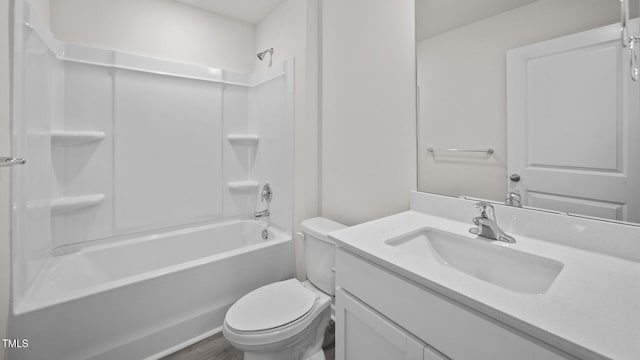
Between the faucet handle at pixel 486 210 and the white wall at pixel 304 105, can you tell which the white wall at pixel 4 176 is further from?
the faucet handle at pixel 486 210

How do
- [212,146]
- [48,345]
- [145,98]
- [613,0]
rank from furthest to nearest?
[212,146]
[145,98]
[48,345]
[613,0]

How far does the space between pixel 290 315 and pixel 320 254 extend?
44 centimetres

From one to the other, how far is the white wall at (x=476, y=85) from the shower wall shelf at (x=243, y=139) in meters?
1.71

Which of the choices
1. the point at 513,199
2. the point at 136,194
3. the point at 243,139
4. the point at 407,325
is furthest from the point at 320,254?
the point at 136,194

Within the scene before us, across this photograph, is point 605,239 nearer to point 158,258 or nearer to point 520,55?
point 520,55

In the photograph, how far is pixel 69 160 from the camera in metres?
1.88

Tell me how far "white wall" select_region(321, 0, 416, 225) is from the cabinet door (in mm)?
734

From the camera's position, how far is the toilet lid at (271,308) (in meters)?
1.27

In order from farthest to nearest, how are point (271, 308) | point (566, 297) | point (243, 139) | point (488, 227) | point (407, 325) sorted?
point (243, 139)
point (271, 308)
point (488, 227)
point (407, 325)
point (566, 297)

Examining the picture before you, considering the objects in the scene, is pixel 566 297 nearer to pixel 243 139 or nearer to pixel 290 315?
pixel 290 315

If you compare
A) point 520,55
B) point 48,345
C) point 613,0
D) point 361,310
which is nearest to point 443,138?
point 520,55

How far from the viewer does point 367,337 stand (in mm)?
926

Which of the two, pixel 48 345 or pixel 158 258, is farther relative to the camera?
pixel 158 258

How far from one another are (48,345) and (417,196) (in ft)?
6.54
